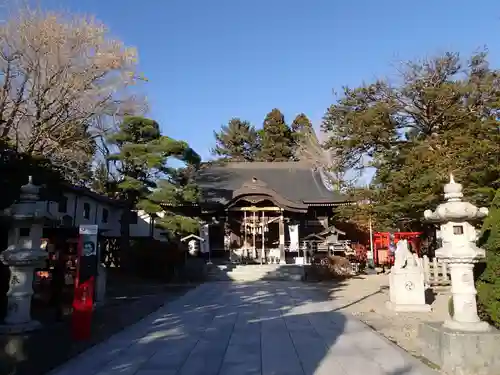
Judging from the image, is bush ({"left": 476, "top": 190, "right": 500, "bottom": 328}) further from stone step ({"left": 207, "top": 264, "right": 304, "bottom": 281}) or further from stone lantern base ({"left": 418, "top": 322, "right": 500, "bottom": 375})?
stone step ({"left": 207, "top": 264, "right": 304, "bottom": 281})

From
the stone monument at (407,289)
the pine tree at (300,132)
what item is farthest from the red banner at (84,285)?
the pine tree at (300,132)

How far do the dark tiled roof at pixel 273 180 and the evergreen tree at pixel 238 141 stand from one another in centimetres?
1595

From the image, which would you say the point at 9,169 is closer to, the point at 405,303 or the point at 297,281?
the point at 405,303

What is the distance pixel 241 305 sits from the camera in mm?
10289

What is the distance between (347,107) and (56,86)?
45.9 feet

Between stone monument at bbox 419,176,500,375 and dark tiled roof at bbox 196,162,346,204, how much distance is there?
17.2m

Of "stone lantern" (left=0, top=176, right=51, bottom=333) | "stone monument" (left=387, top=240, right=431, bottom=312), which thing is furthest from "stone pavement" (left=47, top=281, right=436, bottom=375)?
"stone lantern" (left=0, top=176, right=51, bottom=333)

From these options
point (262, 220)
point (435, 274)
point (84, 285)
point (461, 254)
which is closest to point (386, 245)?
point (262, 220)

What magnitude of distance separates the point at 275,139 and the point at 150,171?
2600 cm

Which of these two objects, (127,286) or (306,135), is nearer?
(127,286)

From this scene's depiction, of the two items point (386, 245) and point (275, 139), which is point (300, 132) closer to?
point (275, 139)

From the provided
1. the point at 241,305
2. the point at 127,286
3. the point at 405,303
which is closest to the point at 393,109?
the point at 405,303

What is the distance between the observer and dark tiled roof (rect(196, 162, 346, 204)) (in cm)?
2369

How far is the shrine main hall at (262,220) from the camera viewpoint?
21.9 metres
